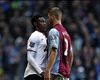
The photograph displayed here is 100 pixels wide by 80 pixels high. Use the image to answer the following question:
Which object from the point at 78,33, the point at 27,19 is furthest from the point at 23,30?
the point at 78,33

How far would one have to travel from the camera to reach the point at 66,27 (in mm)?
17297

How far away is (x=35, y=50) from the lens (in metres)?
9.76

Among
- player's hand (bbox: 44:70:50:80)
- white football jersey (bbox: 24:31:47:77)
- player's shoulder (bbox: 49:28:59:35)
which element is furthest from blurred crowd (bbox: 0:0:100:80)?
player's hand (bbox: 44:70:50:80)

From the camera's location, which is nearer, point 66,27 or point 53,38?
point 53,38


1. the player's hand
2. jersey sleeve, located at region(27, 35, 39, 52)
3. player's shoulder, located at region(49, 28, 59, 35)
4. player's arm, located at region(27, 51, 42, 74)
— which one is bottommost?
the player's hand

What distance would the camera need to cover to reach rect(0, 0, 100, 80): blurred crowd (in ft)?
53.3

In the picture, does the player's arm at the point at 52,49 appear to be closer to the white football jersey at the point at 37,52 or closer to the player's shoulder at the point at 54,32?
the player's shoulder at the point at 54,32

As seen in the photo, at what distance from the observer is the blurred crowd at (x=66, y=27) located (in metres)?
16.2

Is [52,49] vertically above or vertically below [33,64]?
above

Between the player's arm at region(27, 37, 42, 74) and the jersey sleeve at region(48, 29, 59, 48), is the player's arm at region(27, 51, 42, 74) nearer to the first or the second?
the player's arm at region(27, 37, 42, 74)

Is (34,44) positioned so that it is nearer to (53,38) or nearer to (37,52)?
(37,52)

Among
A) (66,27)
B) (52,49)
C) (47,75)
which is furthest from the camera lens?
(66,27)

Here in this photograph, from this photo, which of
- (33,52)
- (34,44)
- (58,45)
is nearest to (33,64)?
(33,52)

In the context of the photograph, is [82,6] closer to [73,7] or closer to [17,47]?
[73,7]
